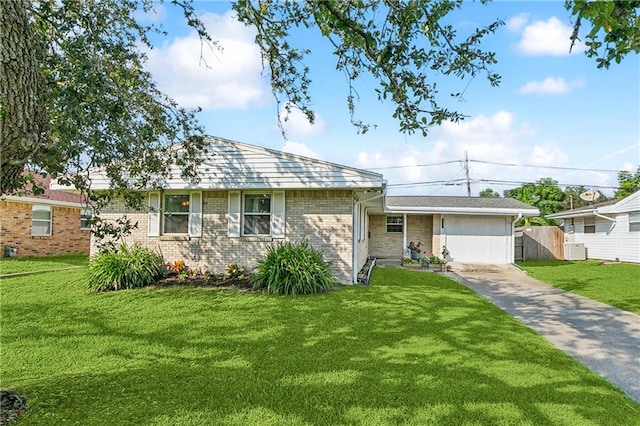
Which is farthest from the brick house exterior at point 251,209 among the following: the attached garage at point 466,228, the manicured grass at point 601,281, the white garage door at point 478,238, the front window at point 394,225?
the front window at point 394,225

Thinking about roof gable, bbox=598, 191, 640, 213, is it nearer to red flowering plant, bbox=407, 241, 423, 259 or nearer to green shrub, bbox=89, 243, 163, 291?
red flowering plant, bbox=407, 241, 423, 259

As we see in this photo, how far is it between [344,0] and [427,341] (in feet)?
16.1

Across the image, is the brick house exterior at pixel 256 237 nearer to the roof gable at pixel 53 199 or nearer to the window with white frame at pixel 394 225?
the roof gable at pixel 53 199

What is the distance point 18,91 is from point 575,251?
2490 centimetres

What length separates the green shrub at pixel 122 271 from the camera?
1003cm

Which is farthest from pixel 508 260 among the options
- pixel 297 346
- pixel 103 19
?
pixel 103 19

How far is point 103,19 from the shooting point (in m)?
6.20

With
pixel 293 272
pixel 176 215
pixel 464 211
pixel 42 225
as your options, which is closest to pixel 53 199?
pixel 42 225

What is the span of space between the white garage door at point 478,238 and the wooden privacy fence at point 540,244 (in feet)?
14.3

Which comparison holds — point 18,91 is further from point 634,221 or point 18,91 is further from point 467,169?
point 467,169

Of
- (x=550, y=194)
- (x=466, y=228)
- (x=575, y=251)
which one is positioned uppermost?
(x=550, y=194)

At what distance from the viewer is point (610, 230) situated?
790 inches

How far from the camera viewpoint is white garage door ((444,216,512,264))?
18.8m

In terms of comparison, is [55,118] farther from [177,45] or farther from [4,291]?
[4,291]
